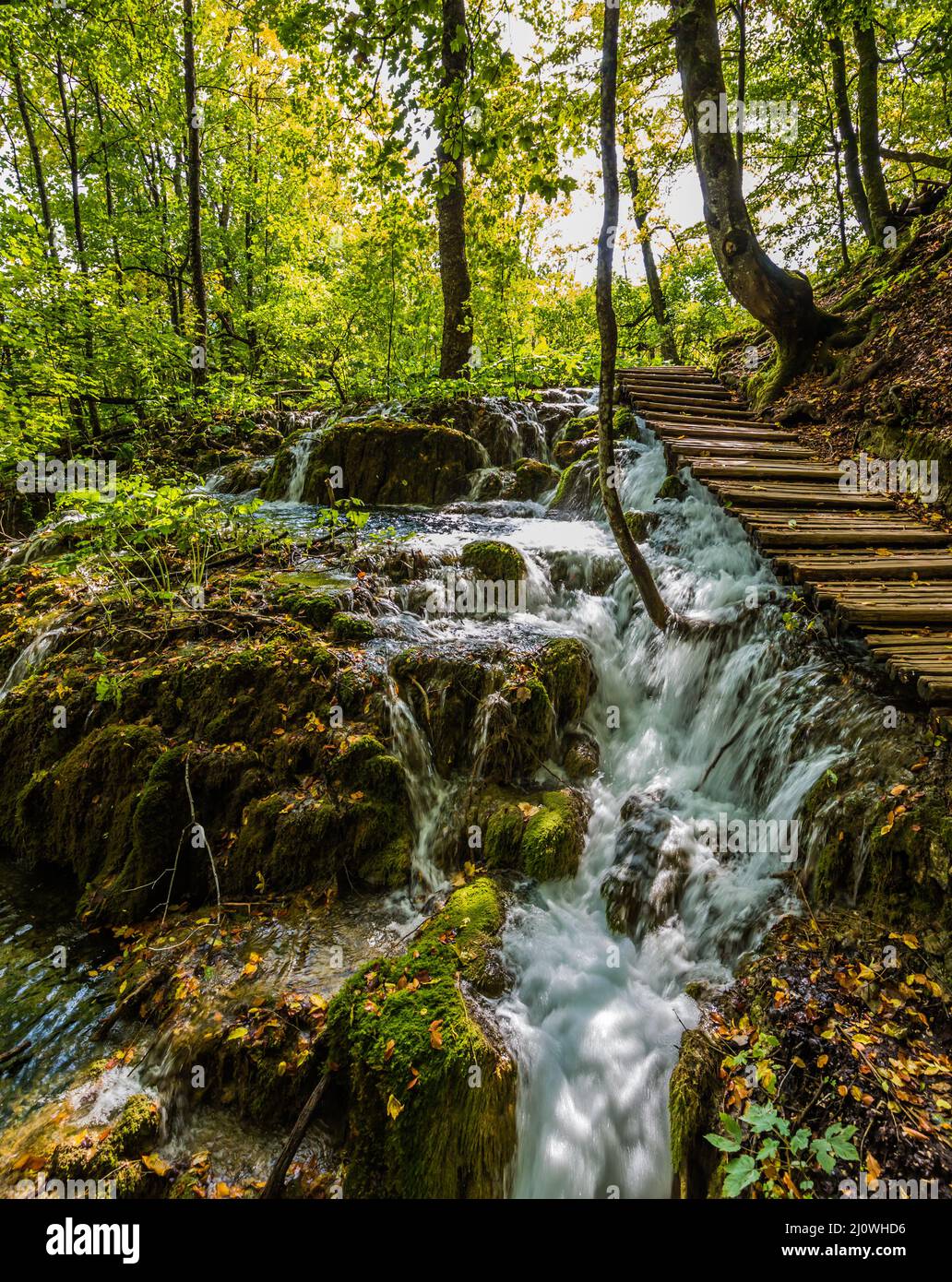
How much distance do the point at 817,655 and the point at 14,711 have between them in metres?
7.09

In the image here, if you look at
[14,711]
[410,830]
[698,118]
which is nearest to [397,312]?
[698,118]

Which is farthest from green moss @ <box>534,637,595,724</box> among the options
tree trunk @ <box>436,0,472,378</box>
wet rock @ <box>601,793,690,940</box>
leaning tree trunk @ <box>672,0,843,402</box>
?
tree trunk @ <box>436,0,472,378</box>

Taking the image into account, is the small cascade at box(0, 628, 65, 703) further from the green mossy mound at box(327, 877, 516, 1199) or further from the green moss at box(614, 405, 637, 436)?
the green moss at box(614, 405, 637, 436)

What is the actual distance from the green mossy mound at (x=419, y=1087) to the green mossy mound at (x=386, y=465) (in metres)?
7.98

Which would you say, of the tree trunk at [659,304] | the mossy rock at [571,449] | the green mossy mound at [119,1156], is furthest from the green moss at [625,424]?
the green mossy mound at [119,1156]

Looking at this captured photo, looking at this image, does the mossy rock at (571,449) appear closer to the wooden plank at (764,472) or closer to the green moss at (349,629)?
the wooden plank at (764,472)

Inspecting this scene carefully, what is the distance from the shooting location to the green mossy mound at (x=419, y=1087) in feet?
8.90

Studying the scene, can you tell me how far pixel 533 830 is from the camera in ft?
14.6

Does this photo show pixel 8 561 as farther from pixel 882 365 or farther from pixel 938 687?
pixel 882 365

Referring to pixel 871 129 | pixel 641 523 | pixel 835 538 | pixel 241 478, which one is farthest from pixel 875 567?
pixel 241 478

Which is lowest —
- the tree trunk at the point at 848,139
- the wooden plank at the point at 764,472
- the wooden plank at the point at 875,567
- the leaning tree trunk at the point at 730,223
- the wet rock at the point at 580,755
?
the wet rock at the point at 580,755

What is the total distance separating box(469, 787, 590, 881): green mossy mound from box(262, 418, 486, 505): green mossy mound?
636 cm

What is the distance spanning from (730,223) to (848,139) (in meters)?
5.12

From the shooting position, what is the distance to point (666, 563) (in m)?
6.79
